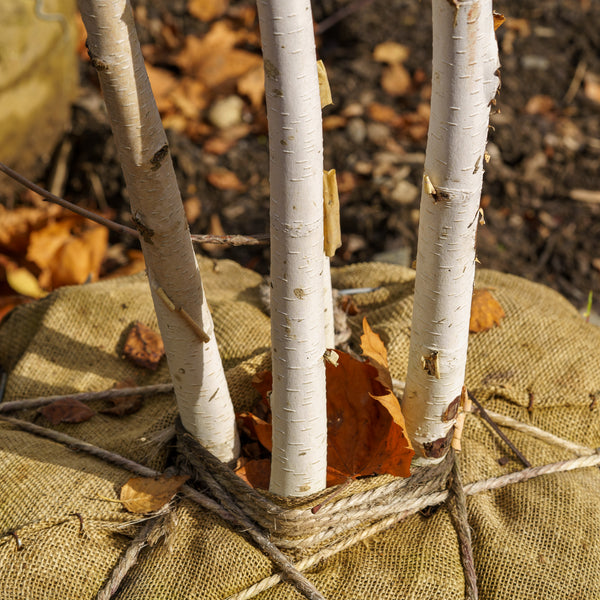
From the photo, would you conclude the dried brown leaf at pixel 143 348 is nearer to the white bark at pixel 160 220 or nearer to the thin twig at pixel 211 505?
the thin twig at pixel 211 505

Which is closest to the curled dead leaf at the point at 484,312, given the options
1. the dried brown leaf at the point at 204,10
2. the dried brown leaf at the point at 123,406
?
the dried brown leaf at the point at 123,406

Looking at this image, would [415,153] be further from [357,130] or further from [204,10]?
[204,10]

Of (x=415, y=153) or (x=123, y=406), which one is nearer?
(x=123, y=406)

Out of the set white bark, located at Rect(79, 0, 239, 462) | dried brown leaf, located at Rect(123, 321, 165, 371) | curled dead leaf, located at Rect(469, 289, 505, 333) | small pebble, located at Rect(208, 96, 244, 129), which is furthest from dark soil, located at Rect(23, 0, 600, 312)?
white bark, located at Rect(79, 0, 239, 462)

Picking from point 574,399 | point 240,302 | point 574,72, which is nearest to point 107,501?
A: point 240,302

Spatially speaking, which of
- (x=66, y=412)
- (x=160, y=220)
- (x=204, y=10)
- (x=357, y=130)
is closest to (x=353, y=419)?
(x=160, y=220)

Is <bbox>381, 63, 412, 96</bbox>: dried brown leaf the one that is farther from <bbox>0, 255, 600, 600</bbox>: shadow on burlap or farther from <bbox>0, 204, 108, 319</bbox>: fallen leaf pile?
<bbox>0, 255, 600, 600</bbox>: shadow on burlap
